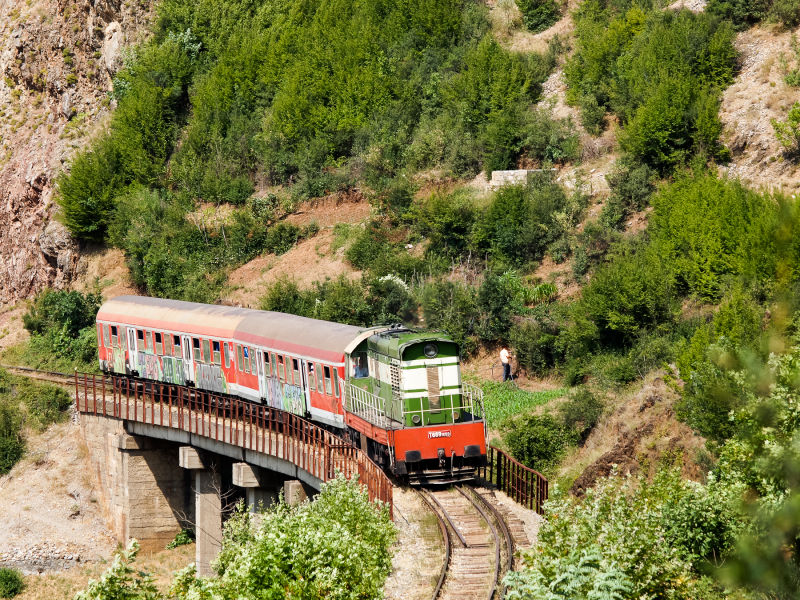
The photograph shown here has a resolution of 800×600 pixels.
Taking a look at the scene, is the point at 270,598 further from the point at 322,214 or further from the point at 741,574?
the point at 322,214

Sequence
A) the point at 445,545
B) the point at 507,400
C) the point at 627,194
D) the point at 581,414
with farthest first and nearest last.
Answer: the point at 627,194 → the point at 507,400 → the point at 581,414 → the point at 445,545

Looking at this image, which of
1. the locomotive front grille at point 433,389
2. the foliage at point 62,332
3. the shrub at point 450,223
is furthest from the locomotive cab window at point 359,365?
the foliage at point 62,332

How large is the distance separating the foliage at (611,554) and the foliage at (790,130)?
27608mm

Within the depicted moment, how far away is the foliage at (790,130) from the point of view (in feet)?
133

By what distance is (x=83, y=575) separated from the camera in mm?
36719

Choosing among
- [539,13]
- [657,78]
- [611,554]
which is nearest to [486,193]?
[657,78]

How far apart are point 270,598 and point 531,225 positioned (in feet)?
110

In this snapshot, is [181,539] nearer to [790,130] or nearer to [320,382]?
[320,382]

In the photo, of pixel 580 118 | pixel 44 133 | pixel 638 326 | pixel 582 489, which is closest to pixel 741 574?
pixel 582 489

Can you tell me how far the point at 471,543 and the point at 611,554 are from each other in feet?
26.3

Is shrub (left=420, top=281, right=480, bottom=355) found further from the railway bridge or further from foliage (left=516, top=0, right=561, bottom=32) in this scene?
foliage (left=516, top=0, right=561, bottom=32)

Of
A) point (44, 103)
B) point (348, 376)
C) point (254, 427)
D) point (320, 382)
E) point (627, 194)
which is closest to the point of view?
point (348, 376)

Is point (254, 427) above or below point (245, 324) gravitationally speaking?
below

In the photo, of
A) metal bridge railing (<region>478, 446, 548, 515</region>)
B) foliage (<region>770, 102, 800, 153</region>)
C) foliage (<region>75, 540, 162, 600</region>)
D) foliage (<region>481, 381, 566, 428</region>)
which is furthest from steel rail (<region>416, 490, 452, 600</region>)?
foliage (<region>770, 102, 800, 153</region>)
